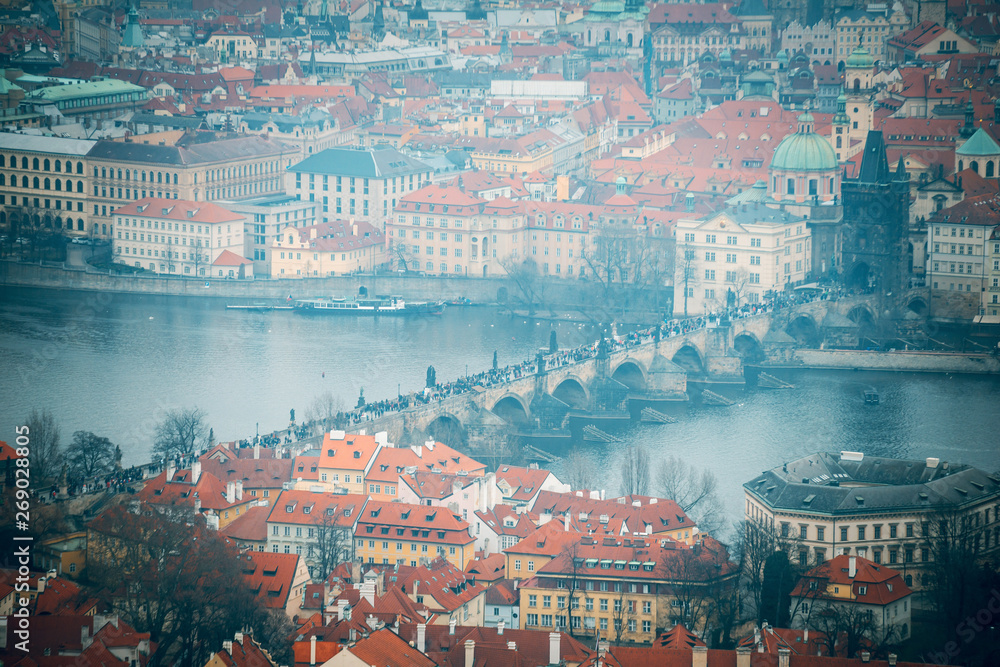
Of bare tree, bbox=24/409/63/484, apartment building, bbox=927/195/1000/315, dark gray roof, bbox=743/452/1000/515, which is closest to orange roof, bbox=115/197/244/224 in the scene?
apartment building, bbox=927/195/1000/315

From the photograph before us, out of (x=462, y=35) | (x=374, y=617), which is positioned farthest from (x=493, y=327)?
(x=462, y=35)

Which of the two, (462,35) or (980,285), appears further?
(462,35)

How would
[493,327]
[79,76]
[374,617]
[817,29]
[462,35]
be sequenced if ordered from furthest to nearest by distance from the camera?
[462,35], [817,29], [79,76], [493,327], [374,617]

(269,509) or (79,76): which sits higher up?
(79,76)

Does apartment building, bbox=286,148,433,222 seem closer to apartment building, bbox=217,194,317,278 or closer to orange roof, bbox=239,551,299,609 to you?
apartment building, bbox=217,194,317,278

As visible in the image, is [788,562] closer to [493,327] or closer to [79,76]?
[493,327]

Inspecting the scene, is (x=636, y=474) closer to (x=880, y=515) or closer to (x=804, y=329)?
(x=880, y=515)

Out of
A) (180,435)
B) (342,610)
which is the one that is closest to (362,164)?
(180,435)
